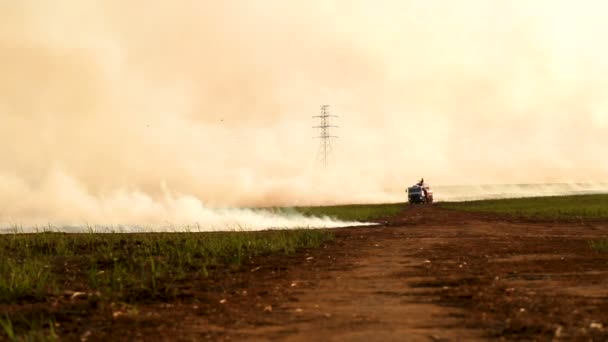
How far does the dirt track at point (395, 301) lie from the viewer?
36.9 feet

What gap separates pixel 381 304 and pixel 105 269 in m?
10.5

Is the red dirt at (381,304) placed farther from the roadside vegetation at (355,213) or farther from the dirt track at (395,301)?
the roadside vegetation at (355,213)

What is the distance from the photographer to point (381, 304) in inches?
548

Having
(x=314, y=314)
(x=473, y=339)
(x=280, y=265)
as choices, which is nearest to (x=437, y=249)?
(x=280, y=265)

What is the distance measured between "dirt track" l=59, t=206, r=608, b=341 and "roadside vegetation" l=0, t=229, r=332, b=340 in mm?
1097

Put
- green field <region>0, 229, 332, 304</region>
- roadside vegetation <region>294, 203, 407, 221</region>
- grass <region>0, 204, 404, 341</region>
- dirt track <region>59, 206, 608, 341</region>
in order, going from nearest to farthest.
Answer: dirt track <region>59, 206, 608, 341</region>, grass <region>0, 204, 404, 341</region>, green field <region>0, 229, 332, 304</region>, roadside vegetation <region>294, 203, 407, 221</region>

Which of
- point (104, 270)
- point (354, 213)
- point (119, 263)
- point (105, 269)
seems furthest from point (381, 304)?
point (354, 213)

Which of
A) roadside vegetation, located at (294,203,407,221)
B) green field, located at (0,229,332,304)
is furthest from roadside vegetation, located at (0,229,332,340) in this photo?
roadside vegetation, located at (294,203,407,221)

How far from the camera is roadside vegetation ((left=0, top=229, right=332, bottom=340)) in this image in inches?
571

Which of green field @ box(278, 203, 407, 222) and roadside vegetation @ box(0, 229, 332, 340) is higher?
green field @ box(278, 203, 407, 222)

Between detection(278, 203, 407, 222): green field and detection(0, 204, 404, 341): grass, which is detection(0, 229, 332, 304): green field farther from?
detection(278, 203, 407, 222): green field

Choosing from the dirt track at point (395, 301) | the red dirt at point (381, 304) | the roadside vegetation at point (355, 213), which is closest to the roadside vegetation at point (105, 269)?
the red dirt at point (381, 304)

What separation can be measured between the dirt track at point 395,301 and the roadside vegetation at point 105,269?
3.60 ft

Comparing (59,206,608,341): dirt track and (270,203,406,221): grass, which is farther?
(270,203,406,221): grass
